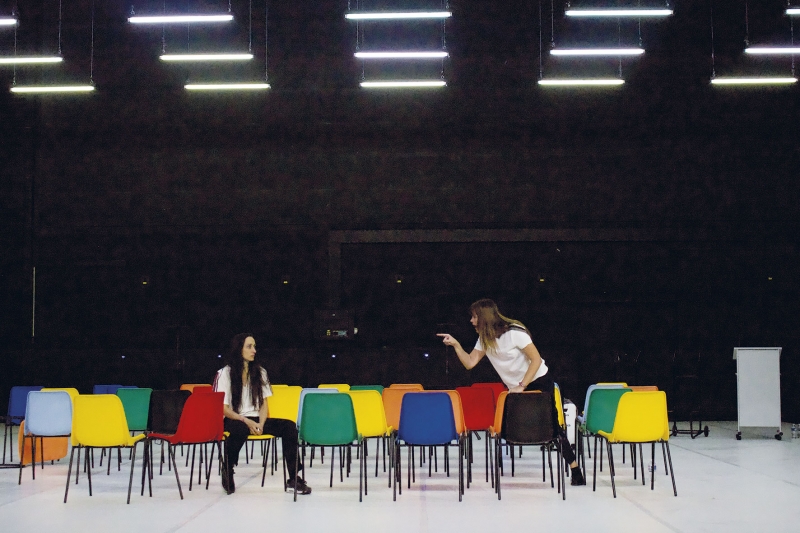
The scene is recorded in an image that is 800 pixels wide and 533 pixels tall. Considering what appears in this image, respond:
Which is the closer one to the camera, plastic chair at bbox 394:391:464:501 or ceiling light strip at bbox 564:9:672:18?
plastic chair at bbox 394:391:464:501

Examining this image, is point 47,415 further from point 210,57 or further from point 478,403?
point 210,57

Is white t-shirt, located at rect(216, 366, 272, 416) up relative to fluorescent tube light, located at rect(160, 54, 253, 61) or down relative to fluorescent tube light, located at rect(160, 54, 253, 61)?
down

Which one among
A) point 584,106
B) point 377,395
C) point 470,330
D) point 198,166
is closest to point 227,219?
point 198,166

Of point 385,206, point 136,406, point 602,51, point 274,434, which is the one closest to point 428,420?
point 274,434

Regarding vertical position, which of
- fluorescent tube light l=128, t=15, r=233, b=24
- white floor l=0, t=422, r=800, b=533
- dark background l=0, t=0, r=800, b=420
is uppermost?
fluorescent tube light l=128, t=15, r=233, b=24

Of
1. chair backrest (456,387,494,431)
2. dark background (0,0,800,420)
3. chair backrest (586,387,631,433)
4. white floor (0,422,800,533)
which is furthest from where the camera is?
A: dark background (0,0,800,420)

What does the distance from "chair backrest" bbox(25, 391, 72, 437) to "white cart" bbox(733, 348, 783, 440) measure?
24.6 ft

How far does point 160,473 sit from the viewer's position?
6.80 m

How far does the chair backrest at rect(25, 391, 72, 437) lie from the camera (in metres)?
6.31

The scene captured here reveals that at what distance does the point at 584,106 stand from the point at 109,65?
742cm

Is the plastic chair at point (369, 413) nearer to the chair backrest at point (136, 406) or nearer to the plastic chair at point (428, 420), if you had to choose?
the plastic chair at point (428, 420)

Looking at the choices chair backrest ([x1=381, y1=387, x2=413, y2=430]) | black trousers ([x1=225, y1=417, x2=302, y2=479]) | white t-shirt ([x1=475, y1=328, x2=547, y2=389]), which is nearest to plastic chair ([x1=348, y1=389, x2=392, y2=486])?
chair backrest ([x1=381, y1=387, x2=413, y2=430])

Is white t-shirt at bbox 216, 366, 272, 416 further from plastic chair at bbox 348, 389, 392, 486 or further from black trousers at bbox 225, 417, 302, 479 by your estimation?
plastic chair at bbox 348, 389, 392, 486

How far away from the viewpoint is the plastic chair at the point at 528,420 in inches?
221
